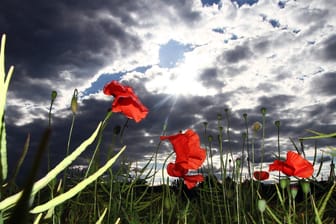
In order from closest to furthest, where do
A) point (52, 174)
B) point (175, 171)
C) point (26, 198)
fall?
point (26, 198), point (52, 174), point (175, 171)

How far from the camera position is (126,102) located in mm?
1367

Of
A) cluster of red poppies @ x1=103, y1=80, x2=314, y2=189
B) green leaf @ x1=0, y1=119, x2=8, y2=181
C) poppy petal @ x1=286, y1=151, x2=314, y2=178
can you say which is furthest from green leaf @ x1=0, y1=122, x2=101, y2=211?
poppy petal @ x1=286, y1=151, x2=314, y2=178

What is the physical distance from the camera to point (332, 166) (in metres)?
2.43

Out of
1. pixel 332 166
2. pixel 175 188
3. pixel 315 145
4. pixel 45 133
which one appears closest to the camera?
pixel 45 133

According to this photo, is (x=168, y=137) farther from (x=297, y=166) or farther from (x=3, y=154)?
(x=3, y=154)

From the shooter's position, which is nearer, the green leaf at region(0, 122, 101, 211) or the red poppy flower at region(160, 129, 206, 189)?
the green leaf at region(0, 122, 101, 211)

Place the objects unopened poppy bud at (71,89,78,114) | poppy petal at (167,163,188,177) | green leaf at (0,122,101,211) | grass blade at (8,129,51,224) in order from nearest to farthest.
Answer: grass blade at (8,129,51,224) → green leaf at (0,122,101,211) → unopened poppy bud at (71,89,78,114) → poppy petal at (167,163,188,177)

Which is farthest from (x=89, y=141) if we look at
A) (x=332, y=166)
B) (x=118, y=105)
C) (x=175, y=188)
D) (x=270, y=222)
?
(x=175, y=188)

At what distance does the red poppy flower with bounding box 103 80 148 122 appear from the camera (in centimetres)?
135

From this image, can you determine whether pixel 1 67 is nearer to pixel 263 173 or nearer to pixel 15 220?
pixel 15 220

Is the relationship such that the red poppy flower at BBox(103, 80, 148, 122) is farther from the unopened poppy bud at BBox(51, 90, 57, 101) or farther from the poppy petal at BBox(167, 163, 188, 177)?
the poppy petal at BBox(167, 163, 188, 177)

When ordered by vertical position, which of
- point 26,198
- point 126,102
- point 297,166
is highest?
point 126,102

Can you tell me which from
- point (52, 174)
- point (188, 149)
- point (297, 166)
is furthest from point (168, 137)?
point (52, 174)

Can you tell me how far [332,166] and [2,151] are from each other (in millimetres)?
2223
